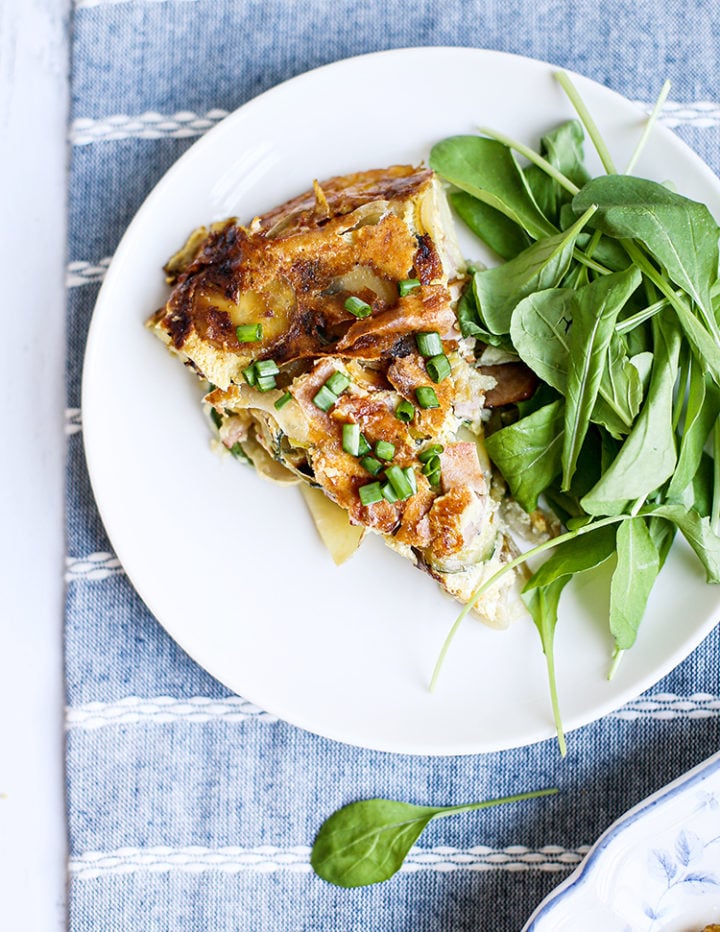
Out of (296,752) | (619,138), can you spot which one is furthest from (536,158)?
(296,752)

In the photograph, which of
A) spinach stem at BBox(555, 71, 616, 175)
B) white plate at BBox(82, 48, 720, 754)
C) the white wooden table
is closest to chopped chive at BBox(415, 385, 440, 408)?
white plate at BBox(82, 48, 720, 754)

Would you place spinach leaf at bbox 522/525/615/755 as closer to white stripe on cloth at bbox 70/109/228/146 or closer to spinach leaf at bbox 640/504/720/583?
spinach leaf at bbox 640/504/720/583

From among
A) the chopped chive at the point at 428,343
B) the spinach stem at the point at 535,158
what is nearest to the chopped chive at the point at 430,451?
the chopped chive at the point at 428,343

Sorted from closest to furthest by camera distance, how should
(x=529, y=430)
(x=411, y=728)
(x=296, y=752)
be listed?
(x=529, y=430), (x=411, y=728), (x=296, y=752)

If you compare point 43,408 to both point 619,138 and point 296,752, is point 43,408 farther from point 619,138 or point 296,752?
point 619,138

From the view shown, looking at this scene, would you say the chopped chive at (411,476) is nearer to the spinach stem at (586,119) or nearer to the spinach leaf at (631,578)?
the spinach leaf at (631,578)

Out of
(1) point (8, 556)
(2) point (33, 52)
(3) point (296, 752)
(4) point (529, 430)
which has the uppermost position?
(2) point (33, 52)
